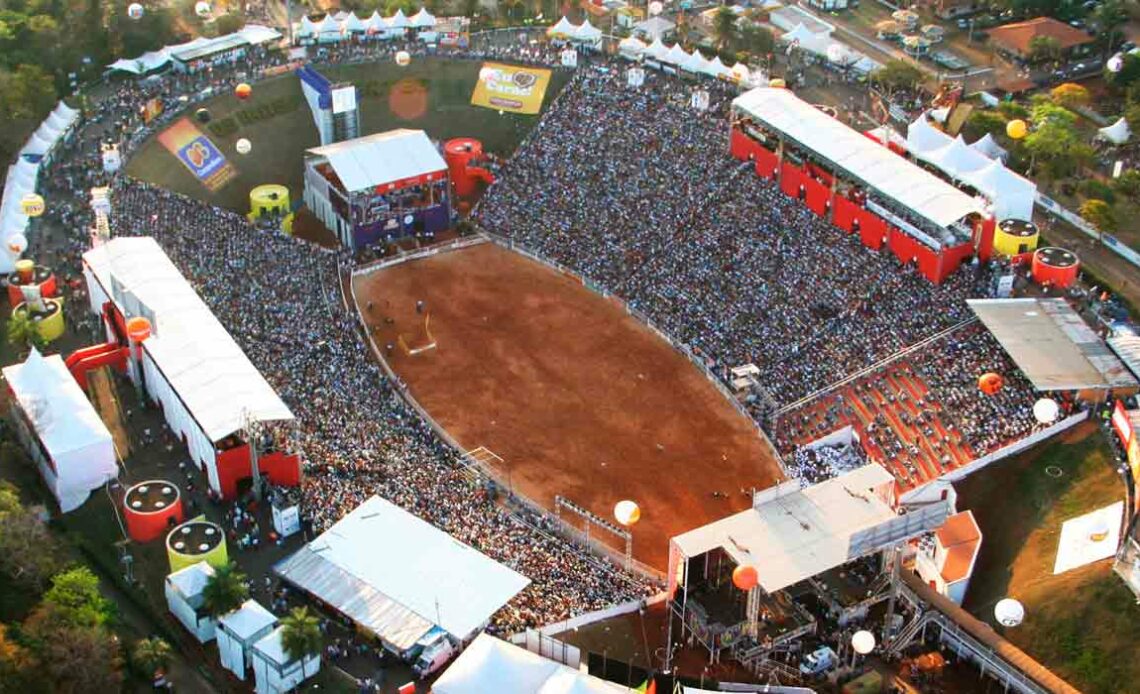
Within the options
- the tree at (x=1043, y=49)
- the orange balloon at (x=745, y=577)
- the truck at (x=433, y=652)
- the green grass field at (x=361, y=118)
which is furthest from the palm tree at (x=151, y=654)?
the tree at (x=1043, y=49)

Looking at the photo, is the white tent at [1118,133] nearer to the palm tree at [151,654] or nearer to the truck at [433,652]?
the truck at [433,652]

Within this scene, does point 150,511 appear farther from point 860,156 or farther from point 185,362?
point 860,156

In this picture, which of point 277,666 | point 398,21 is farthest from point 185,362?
point 398,21

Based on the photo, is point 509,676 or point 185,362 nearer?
point 509,676

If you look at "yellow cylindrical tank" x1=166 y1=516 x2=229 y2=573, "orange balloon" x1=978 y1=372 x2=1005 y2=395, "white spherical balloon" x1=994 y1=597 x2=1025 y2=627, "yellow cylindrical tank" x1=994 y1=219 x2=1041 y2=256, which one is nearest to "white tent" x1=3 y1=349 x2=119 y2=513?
"yellow cylindrical tank" x1=166 y1=516 x2=229 y2=573

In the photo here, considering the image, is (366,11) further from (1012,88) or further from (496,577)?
(496,577)

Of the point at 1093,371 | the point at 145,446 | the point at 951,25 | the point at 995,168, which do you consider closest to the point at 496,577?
the point at 145,446
